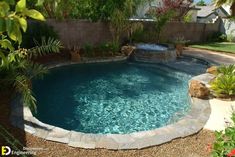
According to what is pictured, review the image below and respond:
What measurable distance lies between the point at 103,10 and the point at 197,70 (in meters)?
6.96

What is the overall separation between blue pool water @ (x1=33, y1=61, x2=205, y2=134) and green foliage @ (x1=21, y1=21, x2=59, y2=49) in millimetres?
1816

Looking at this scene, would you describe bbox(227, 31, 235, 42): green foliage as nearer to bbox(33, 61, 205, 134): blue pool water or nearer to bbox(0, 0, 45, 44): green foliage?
bbox(33, 61, 205, 134): blue pool water

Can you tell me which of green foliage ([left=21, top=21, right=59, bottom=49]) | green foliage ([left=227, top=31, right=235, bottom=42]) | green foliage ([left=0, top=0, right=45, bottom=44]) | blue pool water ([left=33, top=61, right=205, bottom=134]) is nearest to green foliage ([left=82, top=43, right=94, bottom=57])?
blue pool water ([left=33, top=61, right=205, bottom=134])

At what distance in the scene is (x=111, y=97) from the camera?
10.8m

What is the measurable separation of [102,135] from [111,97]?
418cm

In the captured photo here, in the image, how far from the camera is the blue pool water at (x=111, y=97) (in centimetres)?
837

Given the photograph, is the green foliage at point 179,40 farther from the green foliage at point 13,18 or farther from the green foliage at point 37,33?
the green foliage at point 13,18

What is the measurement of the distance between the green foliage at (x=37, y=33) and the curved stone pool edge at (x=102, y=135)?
6.85 metres

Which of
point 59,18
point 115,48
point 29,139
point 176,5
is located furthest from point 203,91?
point 176,5

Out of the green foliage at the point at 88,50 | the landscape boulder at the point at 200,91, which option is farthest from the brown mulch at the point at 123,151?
the green foliage at the point at 88,50

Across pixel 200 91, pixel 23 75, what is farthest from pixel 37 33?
pixel 200 91

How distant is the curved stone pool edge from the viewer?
20.3 ft

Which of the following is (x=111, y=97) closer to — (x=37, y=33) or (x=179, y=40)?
(x=37, y=33)

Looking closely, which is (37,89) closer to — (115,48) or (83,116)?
(83,116)
